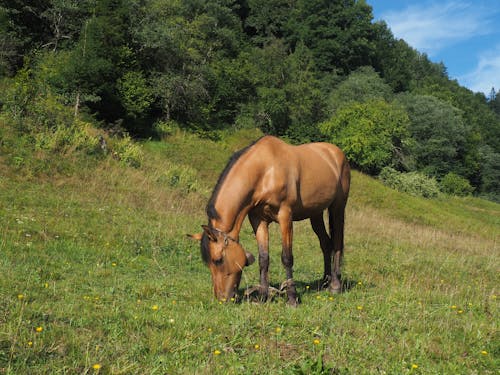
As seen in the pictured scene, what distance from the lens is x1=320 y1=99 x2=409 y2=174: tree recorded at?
35.7 m

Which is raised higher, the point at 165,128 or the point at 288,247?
the point at 165,128

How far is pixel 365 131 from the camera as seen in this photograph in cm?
3609

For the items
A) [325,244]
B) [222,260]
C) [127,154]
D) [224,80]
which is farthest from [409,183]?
[222,260]

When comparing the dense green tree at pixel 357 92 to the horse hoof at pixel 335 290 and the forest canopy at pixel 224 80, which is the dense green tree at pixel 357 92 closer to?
the forest canopy at pixel 224 80

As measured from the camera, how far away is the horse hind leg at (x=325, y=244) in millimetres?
7473

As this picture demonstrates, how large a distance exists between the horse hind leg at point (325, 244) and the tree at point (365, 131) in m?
29.3

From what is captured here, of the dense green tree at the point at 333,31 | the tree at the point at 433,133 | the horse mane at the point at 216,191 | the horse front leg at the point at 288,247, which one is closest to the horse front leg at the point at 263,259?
the horse front leg at the point at 288,247

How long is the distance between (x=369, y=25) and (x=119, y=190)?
59072 millimetres

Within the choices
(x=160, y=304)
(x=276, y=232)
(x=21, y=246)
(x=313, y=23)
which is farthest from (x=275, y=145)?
(x=313, y=23)

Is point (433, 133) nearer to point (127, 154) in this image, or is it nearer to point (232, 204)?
point (127, 154)

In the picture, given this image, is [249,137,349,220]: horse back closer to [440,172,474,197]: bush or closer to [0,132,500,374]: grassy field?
[0,132,500,374]: grassy field

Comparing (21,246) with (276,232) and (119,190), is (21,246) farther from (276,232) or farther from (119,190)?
(276,232)

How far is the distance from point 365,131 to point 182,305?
110 ft

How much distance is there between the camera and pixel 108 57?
24.2 meters
